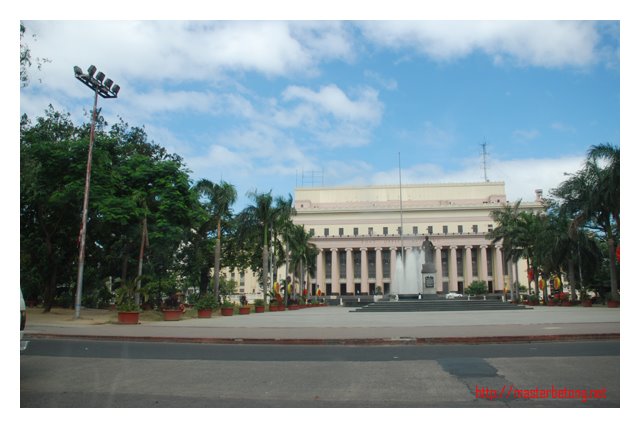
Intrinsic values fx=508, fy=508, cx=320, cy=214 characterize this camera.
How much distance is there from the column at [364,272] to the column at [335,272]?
5220 millimetres

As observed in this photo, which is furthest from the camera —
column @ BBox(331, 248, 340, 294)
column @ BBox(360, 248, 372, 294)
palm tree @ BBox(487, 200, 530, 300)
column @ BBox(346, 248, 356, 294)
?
column @ BBox(331, 248, 340, 294)

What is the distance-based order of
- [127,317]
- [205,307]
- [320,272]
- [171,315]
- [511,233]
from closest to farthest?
[127,317] → [171,315] → [205,307] → [511,233] → [320,272]

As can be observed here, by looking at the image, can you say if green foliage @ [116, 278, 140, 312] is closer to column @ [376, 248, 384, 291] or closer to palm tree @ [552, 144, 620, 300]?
palm tree @ [552, 144, 620, 300]

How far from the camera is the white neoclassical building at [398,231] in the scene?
109 metres

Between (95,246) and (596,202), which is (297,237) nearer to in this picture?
(95,246)

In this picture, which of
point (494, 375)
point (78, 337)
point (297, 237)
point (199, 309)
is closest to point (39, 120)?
point (199, 309)

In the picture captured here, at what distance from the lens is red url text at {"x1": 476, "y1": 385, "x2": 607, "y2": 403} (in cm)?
677

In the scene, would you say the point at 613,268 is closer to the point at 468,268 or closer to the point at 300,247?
the point at 300,247

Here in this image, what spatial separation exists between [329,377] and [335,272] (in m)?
105

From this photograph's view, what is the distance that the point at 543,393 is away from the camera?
23.0 feet

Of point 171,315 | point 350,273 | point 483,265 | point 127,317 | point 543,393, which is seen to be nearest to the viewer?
point 543,393

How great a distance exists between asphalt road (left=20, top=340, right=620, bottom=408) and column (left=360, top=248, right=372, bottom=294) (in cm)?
9883

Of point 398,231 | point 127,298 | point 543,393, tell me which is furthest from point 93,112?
point 398,231

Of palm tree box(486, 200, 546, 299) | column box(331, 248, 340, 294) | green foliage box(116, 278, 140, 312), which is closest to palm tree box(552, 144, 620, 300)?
palm tree box(486, 200, 546, 299)
